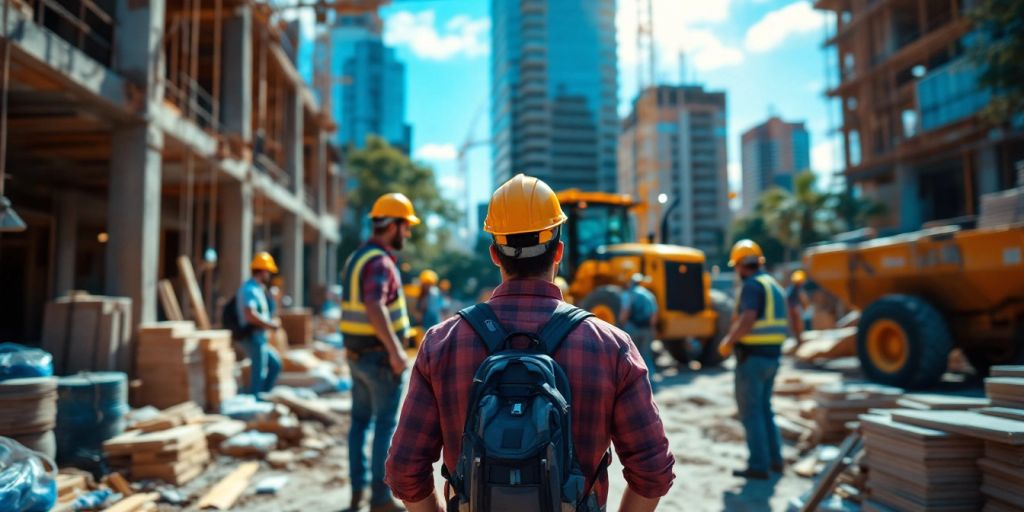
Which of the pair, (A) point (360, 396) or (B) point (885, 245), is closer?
(A) point (360, 396)

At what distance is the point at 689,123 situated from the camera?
90812mm

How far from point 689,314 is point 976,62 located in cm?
1100

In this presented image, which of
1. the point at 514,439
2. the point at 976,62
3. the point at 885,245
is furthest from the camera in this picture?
the point at 976,62

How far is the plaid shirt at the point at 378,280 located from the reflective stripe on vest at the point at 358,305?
4cm

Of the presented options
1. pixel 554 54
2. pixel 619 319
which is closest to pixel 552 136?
pixel 554 54

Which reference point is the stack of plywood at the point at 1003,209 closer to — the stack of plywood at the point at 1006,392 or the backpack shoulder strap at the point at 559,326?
the stack of plywood at the point at 1006,392

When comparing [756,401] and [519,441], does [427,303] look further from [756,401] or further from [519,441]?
[519,441]

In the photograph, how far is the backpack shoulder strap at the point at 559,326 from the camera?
5.35 ft

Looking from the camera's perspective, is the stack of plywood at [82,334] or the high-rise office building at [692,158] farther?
the high-rise office building at [692,158]

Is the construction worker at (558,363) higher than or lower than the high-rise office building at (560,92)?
lower

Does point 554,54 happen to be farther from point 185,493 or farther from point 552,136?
point 185,493

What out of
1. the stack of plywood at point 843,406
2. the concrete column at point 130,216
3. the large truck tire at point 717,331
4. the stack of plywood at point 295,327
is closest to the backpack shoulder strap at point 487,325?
the stack of plywood at point 843,406

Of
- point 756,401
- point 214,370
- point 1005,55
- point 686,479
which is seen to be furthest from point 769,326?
point 1005,55

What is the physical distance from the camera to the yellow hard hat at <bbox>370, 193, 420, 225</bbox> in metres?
4.06
